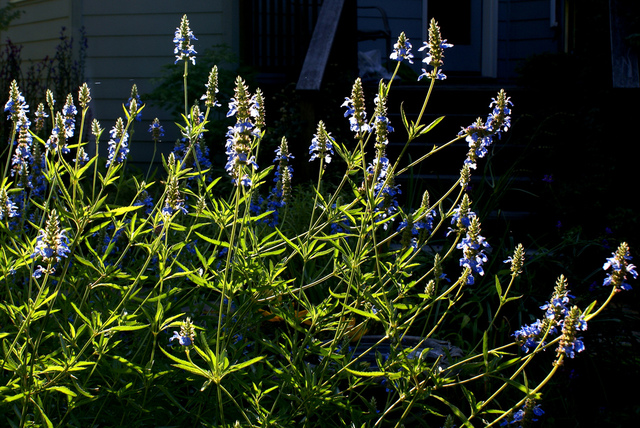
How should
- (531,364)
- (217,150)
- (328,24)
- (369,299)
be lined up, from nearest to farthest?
(369,299) → (531,364) → (328,24) → (217,150)

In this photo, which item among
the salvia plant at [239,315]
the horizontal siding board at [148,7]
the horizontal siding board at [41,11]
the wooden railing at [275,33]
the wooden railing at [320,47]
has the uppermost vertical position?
the horizontal siding board at [41,11]

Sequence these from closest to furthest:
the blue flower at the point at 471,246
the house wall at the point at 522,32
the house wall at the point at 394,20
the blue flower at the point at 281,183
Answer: the blue flower at the point at 471,246 < the blue flower at the point at 281,183 < the house wall at the point at 522,32 < the house wall at the point at 394,20

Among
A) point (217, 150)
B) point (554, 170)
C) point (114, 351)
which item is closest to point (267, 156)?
point (217, 150)

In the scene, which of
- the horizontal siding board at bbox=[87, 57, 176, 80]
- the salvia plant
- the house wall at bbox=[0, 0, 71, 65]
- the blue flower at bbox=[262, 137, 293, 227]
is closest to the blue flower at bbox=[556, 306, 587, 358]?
the salvia plant

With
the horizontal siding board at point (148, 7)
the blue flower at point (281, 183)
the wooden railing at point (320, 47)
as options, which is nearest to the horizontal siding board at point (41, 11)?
the horizontal siding board at point (148, 7)

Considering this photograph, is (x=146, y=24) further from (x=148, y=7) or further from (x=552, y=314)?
(x=552, y=314)

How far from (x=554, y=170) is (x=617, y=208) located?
3.68 feet

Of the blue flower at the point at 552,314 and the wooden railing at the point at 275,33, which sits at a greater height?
the wooden railing at the point at 275,33

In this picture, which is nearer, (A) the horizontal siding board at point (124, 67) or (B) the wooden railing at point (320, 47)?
(B) the wooden railing at point (320, 47)

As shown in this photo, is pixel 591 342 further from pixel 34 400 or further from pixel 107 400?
pixel 34 400

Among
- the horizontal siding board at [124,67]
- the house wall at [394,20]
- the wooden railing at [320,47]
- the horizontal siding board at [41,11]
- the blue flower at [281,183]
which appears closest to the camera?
the blue flower at [281,183]

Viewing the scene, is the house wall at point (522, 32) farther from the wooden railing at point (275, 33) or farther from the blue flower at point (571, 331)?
the blue flower at point (571, 331)

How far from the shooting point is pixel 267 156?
6.94 meters

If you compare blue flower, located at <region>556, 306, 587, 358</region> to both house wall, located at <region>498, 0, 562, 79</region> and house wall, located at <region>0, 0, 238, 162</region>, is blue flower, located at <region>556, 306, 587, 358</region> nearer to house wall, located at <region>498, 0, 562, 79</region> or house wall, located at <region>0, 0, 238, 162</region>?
house wall, located at <region>0, 0, 238, 162</region>
